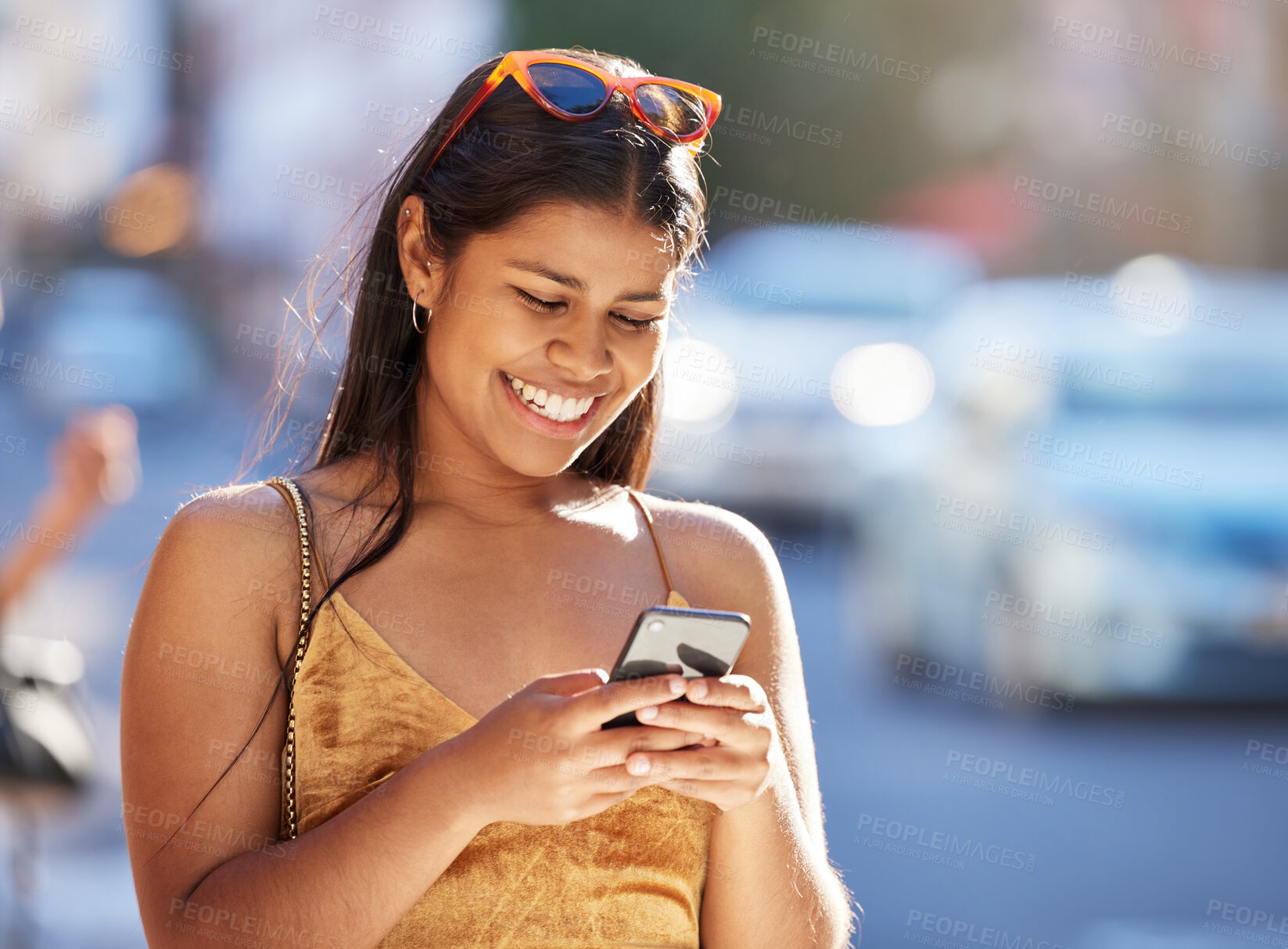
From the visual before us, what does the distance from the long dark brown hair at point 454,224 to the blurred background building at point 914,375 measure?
0.58 ft

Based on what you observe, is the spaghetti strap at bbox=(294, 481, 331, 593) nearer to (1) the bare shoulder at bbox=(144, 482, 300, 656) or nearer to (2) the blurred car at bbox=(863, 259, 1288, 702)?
(1) the bare shoulder at bbox=(144, 482, 300, 656)

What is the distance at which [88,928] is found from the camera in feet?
12.3

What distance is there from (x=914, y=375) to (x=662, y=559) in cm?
629

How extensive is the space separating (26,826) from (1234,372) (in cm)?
472

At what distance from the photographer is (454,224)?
1689 mm

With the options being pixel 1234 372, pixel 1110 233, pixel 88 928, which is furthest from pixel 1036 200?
pixel 88 928

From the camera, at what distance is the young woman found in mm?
1398

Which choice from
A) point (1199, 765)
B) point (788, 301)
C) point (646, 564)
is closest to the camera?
point (646, 564)

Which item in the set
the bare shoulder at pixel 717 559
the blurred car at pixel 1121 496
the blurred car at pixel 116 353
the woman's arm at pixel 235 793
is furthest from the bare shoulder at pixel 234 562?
the blurred car at pixel 116 353

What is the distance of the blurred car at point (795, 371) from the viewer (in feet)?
27.2

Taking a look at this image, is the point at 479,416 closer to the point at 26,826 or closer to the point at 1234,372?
the point at 26,826

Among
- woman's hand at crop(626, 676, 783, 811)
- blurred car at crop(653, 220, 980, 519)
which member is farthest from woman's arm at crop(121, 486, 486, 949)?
blurred car at crop(653, 220, 980, 519)

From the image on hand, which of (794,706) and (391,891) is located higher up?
(794,706)

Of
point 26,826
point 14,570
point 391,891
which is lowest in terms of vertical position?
point 26,826
